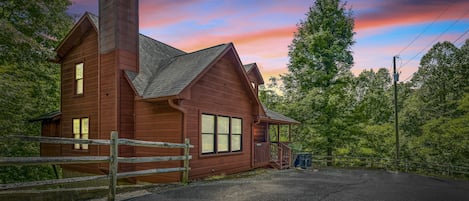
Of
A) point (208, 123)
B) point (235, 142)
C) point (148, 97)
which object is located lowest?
point (235, 142)

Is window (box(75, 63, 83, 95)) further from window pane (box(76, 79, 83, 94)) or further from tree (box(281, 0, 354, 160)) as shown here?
tree (box(281, 0, 354, 160))

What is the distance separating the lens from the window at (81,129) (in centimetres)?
1218

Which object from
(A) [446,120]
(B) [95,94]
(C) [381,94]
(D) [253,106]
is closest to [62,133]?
(B) [95,94]

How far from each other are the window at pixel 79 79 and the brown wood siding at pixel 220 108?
5.98 meters

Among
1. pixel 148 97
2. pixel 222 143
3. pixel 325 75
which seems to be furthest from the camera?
pixel 325 75

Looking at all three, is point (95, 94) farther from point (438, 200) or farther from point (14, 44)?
point (438, 200)

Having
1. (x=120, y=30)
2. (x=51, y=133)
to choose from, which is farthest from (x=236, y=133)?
(x=51, y=133)

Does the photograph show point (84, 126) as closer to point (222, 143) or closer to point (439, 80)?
point (222, 143)

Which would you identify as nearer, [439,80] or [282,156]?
[282,156]

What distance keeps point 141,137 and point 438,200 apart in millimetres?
9537

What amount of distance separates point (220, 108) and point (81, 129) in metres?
6.24

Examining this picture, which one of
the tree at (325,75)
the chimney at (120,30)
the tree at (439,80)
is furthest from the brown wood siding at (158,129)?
the tree at (439,80)

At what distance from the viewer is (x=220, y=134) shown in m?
11.6

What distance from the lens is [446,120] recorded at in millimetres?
18953
